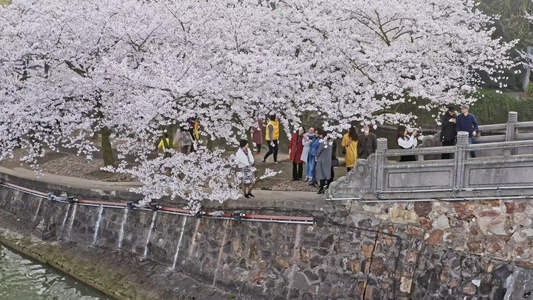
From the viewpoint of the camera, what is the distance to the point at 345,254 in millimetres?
14406

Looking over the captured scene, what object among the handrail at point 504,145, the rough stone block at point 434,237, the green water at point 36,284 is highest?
the handrail at point 504,145

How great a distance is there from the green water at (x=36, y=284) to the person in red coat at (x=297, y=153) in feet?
23.6

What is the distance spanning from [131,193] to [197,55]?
522 cm

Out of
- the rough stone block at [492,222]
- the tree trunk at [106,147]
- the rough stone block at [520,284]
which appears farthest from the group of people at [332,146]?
the tree trunk at [106,147]

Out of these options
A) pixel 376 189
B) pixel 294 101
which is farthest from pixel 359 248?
Answer: pixel 294 101

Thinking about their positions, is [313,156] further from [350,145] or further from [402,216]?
[402,216]

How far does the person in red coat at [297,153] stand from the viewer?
1797 centimetres

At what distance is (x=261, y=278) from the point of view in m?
15.5

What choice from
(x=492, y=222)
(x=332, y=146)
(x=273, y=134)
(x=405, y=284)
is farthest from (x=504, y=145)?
(x=273, y=134)

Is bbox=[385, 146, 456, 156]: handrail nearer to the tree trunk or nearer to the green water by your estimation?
the green water

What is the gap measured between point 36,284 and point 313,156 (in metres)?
10.2

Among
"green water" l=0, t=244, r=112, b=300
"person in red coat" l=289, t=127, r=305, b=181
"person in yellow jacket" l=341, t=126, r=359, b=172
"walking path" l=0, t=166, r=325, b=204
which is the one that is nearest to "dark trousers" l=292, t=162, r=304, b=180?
"person in red coat" l=289, t=127, r=305, b=181

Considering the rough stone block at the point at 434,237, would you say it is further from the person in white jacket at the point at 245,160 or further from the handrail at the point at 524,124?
the person in white jacket at the point at 245,160

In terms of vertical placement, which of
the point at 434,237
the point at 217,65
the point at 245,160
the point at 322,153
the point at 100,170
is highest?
the point at 217,65
